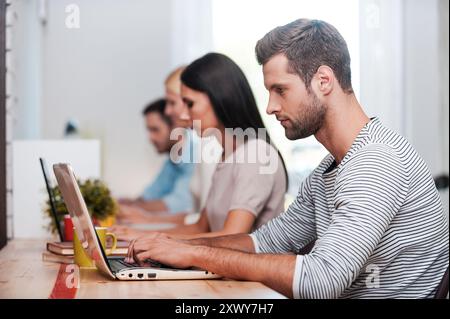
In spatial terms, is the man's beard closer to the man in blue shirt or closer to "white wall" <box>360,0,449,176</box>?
"white wall" <box>360,0,449,176</box>

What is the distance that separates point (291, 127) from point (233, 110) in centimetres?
62

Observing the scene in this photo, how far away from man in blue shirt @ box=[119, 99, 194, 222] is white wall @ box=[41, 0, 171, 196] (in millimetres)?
157

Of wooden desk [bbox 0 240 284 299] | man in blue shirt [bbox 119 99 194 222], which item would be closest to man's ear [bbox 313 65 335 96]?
wooden desk [bbox 0 240 284 299]

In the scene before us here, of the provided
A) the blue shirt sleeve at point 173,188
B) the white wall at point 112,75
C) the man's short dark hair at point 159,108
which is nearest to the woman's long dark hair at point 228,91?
the blue shirt sleeve at point 173,188

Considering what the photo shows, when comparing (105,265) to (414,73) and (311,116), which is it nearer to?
(311,116)

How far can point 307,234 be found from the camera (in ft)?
5.31

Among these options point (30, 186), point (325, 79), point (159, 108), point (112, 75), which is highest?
point (112, 75)

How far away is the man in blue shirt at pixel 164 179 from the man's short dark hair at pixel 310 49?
1651 millimetres

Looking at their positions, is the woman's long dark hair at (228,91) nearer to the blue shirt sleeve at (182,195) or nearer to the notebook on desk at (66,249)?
the notebook on desk at (66,249)

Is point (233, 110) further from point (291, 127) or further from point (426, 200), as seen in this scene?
point (426, 200)

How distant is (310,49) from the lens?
4.68ft

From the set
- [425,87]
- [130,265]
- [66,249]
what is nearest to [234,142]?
[66,249]

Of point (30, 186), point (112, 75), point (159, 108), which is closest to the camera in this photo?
point (30, 186)

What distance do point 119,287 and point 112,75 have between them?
327 cm
